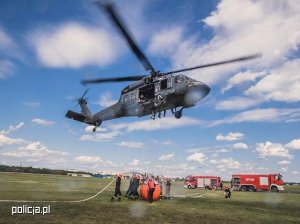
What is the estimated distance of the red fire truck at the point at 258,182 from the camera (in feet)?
165

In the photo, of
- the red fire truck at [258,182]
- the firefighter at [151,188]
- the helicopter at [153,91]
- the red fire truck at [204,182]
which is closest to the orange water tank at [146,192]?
the firefighter at [151,188]

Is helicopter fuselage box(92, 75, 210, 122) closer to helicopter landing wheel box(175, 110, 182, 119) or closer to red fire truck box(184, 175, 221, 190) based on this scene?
helicopter landing wheel box(175, 110, 182, 119)

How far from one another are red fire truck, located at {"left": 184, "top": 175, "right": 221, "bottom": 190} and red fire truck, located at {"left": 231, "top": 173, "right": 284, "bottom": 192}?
10.0 ft

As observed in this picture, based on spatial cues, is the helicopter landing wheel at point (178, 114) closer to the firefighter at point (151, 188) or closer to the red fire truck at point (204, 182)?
the firefighter at point (151, 188)

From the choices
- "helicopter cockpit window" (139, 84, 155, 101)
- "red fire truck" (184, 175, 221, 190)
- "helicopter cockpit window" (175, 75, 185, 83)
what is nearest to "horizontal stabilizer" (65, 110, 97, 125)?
"helicopter cockpit window" (139, 84, 155, 101)

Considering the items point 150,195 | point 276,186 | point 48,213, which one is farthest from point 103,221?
point 276,186

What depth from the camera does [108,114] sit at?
993 inches

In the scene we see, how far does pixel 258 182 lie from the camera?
51188 mm

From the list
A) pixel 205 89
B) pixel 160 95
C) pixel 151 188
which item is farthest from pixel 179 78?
pixel 151 188

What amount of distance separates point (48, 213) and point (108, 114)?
41.2 ft

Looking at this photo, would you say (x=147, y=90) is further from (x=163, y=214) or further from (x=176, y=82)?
(x=163, y=214)

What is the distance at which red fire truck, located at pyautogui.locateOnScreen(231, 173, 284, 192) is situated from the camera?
165 ft

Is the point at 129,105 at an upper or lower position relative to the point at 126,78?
lower

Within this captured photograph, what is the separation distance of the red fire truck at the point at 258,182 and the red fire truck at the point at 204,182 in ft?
10.0
